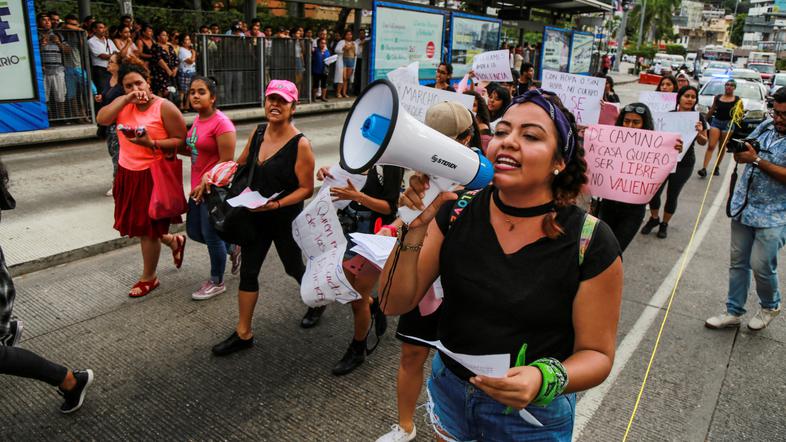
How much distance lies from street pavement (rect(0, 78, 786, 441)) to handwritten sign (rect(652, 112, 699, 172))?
1.31 meters

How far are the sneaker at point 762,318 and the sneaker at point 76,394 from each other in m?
4.50

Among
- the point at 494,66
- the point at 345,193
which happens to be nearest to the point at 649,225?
the point at 494,66

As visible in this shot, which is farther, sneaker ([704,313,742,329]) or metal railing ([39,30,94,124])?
metal railing ([39,30,94,124])

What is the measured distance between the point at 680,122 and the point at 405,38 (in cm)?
1091

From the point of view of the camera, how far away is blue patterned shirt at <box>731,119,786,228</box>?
12.4ft

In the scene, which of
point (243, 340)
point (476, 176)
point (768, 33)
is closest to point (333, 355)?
point (243, 340)

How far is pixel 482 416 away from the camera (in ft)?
5.65

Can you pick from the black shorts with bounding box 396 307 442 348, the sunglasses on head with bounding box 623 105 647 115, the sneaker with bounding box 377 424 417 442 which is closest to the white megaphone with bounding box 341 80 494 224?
the black shorts with bounding box 396 307 442 348

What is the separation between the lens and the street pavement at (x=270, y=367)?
9.82 ft

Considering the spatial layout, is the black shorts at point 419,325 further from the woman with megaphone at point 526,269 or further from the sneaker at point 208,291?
the sneaker at point 208,291

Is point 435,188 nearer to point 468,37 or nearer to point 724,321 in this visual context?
point 724,321

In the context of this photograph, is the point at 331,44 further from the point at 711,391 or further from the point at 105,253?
the point at 711,391

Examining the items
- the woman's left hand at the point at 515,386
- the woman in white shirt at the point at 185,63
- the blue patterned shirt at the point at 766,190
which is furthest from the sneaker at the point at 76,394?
the woman in white shirt at the point at 185,63

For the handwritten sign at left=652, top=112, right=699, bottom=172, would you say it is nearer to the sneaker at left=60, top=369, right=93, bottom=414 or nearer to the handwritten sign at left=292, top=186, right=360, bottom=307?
the handwritten sign at left=292, top=186, right=360, bottom=307
